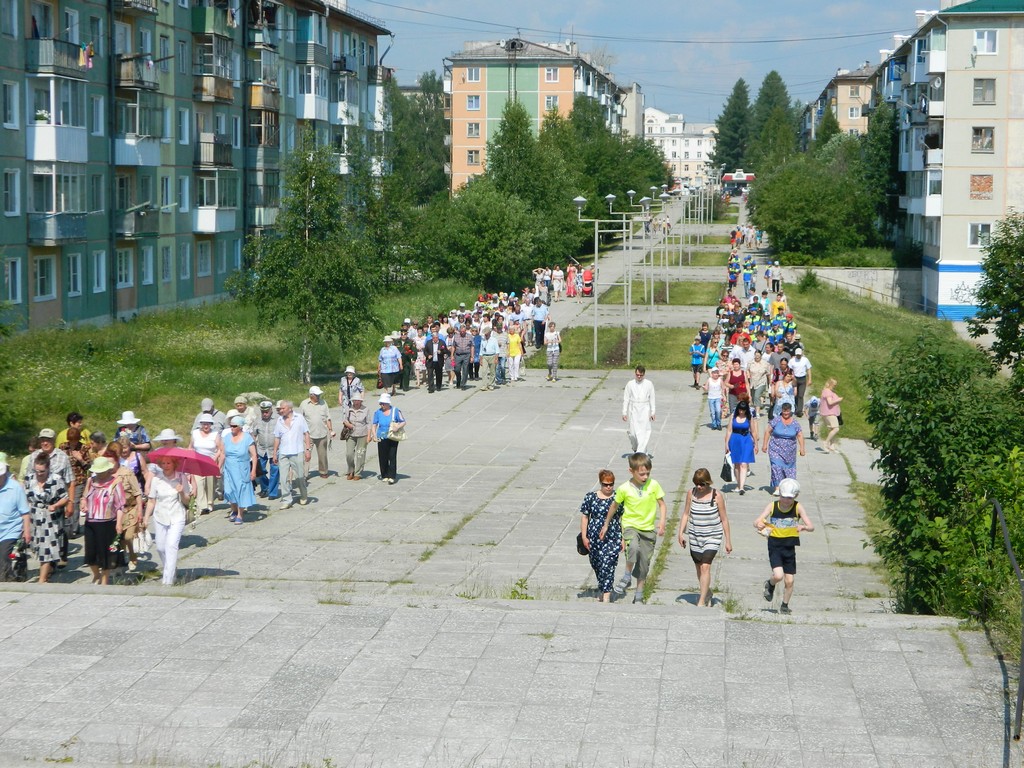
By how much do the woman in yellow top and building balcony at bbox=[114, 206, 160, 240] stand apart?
16.4 m

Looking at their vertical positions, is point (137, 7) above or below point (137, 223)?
above

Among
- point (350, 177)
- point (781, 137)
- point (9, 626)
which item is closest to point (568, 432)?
point (9, 626)

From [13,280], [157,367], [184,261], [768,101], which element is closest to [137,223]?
[184,261]

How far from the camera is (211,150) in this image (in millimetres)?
48688

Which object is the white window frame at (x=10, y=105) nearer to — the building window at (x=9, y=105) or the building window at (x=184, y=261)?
the building window at (x=9, y=105)

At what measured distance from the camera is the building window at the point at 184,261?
4781 centimetres

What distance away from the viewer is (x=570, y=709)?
8.92 m

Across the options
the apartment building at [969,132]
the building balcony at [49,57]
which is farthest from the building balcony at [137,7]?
the apartment building at [969,132]

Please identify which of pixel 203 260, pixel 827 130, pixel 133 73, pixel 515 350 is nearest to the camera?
pixel 515 350

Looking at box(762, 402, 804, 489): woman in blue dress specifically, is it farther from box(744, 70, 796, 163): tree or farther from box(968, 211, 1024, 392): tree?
box(744, 70, 796, 163): tree

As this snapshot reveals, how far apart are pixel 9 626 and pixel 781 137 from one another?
11200 cm

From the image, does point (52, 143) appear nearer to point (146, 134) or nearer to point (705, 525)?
point (146, 134)

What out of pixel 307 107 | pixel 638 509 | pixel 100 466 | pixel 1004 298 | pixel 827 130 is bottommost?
pixel 638 509

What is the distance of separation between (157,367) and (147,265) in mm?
15427
